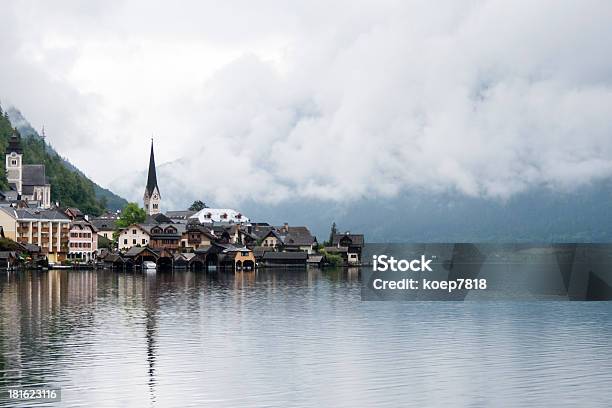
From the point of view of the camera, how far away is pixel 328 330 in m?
49.9

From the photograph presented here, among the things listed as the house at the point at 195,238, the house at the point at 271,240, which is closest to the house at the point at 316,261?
the house at the point at 195,238

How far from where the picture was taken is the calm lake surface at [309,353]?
109ft

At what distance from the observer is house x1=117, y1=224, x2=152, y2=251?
16250 centimetres

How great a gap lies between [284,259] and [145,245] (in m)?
23.1

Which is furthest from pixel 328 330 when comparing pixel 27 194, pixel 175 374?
pixel 27 194

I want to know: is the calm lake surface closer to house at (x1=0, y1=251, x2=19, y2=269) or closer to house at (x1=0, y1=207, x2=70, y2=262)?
house at (x1=0, y1=251, x2=19, y2=269)

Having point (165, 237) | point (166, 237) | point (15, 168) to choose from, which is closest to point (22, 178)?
point (15, 168)

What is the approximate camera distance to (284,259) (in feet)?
525

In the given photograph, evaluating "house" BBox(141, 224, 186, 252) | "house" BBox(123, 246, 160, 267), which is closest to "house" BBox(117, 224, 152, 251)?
"house" BBox(141, 224, 186, 252)

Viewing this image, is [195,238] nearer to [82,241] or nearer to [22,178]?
[82,241]

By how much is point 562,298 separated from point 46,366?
47.1 meters

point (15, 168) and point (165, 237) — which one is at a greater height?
point (15, 168)

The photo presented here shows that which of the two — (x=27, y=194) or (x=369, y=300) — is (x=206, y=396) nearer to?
(x=369, y=300)

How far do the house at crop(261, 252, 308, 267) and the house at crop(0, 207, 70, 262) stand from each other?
106ft
